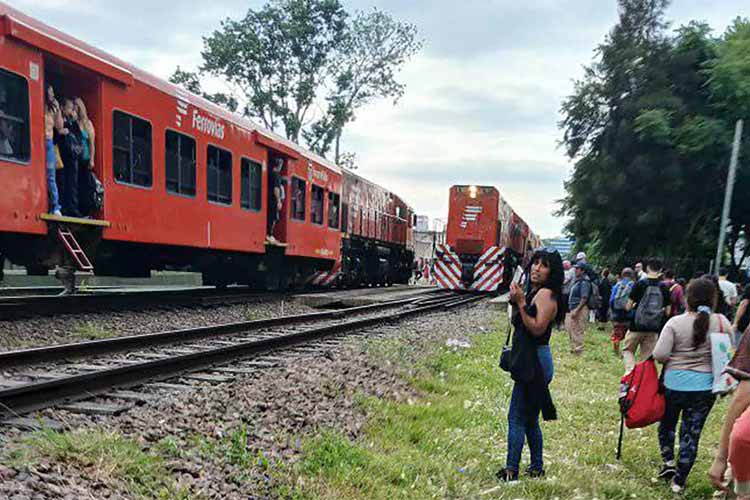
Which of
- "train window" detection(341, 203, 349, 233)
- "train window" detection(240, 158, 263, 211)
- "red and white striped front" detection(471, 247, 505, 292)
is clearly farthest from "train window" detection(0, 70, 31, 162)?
"red and white striped front" detection(471, 247, 505, 292)

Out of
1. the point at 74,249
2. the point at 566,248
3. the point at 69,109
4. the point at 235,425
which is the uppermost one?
the point at 566,248

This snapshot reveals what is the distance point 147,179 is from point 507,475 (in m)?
7.55

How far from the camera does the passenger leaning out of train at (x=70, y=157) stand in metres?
8.13

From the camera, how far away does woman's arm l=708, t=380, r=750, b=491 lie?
420 cm

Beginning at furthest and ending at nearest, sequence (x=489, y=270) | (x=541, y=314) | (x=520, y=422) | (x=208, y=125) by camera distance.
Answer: (x=489, y=270) < (x=208, y=125) < (x=520, y=422) < (x=541, y=314)

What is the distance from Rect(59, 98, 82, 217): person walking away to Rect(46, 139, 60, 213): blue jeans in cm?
33

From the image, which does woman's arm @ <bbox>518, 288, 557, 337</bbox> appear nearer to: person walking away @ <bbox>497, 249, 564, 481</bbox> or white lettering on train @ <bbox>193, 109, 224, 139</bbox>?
person walking away @ <bbox>497, 249, 564, 481</bbox>

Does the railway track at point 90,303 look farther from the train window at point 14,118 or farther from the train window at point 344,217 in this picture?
the train window at point 344,217

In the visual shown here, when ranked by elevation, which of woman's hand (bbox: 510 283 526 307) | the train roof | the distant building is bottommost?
woman's hand (bbox: 510 283 526 307)

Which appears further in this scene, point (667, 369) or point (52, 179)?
point (52, 179)

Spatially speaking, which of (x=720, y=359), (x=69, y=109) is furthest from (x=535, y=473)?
(x=69, y=109)

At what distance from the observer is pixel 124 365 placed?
5891mm

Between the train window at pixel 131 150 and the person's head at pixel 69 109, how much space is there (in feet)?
2.15

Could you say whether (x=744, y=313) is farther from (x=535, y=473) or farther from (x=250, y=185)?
(x=250, y=185)
